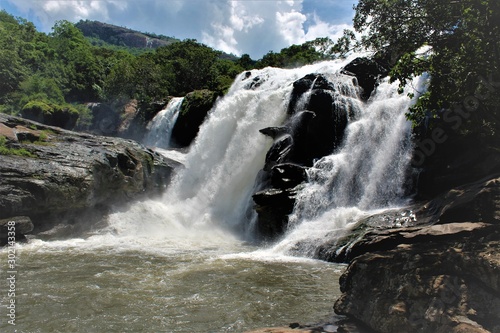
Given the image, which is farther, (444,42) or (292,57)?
(292,57)

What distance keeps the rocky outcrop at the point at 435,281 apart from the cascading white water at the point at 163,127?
28.4m

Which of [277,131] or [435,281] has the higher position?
[277,131]

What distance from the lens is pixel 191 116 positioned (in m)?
31.4

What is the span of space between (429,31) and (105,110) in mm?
38664

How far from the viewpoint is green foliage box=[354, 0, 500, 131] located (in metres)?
7.45

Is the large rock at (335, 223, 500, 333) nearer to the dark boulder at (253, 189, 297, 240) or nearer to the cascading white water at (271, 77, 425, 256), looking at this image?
the cascading white water at (271, 77, 425, 256)

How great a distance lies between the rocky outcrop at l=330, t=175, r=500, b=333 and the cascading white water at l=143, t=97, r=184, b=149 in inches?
1117

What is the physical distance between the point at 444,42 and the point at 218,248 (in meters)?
10.2

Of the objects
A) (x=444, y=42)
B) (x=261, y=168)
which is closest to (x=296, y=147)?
(x=261, y=168)

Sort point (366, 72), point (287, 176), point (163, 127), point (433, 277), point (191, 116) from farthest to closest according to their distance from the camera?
point (163, 127) < point (191, 116) < point (366, 72) < point (287, 176) < point (433, 277)

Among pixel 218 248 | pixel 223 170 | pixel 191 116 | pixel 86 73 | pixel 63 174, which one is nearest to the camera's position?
pixel 218 248

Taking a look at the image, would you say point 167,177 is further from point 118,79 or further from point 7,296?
point 118,79

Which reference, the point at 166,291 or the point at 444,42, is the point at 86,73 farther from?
the point at 444,42

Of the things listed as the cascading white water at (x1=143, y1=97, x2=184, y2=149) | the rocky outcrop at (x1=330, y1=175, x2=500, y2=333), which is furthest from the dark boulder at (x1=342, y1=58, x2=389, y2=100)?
the cascading white water at (x1=143, y1=97, x2=184, y2=149)
